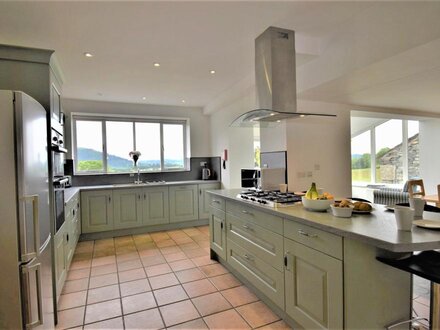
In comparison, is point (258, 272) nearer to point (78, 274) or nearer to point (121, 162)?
point (78, 274)

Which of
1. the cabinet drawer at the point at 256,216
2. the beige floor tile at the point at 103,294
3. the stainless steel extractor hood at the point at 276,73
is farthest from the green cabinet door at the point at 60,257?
the stainless steel extractor hood at the point at 276,73

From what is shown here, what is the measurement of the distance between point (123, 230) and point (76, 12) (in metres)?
3.56

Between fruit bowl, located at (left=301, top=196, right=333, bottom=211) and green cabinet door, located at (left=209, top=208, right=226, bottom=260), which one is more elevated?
fruit bowl, located at (left=301, top=196, right=333, bottom=211)

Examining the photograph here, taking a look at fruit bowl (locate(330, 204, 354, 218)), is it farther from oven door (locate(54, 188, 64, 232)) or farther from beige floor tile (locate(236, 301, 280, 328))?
oven door (locate(54, 188, 64, 232))

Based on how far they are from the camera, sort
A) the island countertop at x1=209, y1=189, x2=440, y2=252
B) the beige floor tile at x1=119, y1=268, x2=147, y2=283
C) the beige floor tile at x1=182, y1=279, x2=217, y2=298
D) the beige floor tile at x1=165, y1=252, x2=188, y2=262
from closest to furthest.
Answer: the island countertop at x1=209, y1=189, x2=440, y2=252, the beige floor tile at x1=182, y1=279, x2=217, y2=298, the beige floor tile at x1=119, y1=268, x2=147, y2=283, the beige floor tile at x1=165, y1=252, x2=188, y2=262

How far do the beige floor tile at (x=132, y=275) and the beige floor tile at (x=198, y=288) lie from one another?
0.61 metres

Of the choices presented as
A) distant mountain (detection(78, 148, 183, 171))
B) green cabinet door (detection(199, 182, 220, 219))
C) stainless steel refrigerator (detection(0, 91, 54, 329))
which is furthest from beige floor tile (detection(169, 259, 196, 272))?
distant mountain (detection(78, 148, 183, 171))

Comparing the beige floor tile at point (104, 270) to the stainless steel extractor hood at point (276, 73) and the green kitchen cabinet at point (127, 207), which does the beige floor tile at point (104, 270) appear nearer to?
the green kitchen cabinet at point (127, 207)

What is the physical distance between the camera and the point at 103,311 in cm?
224

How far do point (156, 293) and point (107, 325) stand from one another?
0.56 metres

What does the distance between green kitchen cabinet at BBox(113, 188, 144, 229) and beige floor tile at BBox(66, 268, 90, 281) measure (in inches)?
53.0

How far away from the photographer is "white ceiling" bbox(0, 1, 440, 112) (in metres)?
1.97

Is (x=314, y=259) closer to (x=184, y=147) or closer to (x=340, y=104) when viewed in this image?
(x=340, y=104)

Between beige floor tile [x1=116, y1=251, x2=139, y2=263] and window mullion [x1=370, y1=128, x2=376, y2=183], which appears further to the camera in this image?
window mullion [x1=370, y1=128, x2=376, y2=183]
